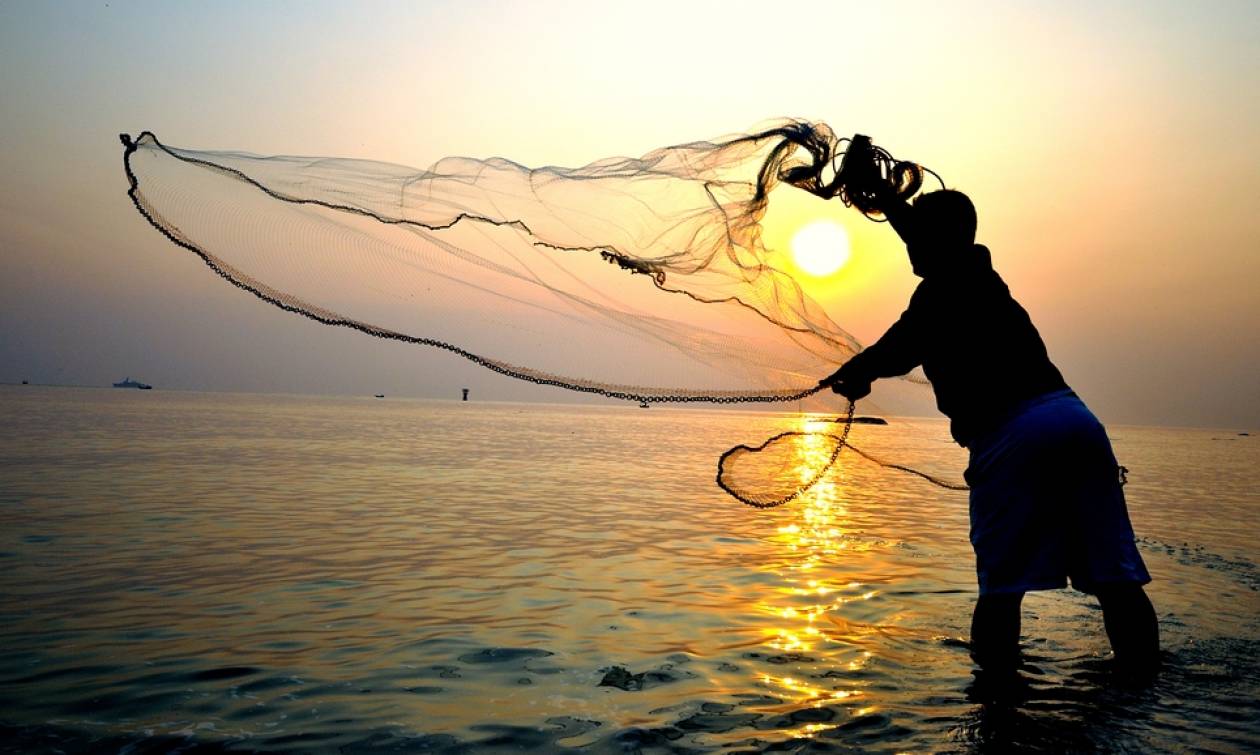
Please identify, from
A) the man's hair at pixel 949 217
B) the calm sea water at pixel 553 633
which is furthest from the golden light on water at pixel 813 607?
the man's hair at pixel 949 217

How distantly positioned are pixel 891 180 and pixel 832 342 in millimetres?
1872

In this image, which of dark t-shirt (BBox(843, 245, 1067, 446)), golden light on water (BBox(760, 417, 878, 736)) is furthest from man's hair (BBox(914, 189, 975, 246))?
golden light on water (BBox(760, 417, 878, 736))

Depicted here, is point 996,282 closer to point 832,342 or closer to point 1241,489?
A: point 832,342

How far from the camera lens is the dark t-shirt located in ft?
14.9

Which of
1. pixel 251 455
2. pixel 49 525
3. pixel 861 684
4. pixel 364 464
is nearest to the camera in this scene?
pixel 861 684

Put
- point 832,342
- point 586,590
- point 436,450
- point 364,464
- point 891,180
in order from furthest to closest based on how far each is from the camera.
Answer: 1. point 436,450
2. point 364,464
3. point 586,590
4. point 832,342
5. point 891,180

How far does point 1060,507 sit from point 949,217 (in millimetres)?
1709

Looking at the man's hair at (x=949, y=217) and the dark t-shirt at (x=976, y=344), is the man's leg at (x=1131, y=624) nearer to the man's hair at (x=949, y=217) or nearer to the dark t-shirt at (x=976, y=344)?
the dark t-shirt at (x=976, y=344)

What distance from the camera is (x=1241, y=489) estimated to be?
24250 millimetres

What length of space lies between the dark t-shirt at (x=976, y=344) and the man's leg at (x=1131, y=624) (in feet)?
3.61

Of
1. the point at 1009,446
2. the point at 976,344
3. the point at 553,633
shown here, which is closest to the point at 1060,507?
the point at 1009,446

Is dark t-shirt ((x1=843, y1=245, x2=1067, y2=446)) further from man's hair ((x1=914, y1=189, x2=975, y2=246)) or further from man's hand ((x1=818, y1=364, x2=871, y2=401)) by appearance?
man's hand ((x1=818, y1=364, x2=871, y2=401))

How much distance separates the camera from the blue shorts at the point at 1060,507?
14.2 feet

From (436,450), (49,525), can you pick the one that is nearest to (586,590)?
(49,525)
